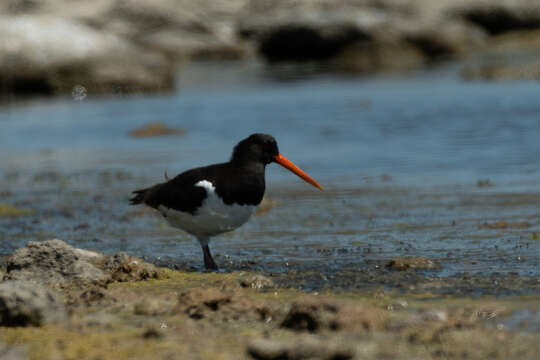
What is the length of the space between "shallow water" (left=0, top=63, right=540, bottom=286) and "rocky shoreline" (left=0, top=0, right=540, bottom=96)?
79.4 inches

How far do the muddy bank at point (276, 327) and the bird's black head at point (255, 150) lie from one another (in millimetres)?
1517

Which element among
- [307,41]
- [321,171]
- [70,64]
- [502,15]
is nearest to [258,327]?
[321,171]

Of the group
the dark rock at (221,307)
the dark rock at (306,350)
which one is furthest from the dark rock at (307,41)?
the dark rock at (306,350)

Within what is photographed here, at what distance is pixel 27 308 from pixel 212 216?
2.08 metres

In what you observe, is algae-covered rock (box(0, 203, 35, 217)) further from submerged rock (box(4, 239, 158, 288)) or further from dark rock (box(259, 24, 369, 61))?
dark rock (box(259, 24, 369, 61))

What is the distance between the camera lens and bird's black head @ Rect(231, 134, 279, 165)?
6930 millimetres

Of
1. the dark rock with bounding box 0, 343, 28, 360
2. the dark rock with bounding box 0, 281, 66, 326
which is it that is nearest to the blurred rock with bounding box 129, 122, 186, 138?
the dark rock with bounding box 0, 281, 66, 326

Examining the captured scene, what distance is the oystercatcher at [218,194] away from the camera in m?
6.61

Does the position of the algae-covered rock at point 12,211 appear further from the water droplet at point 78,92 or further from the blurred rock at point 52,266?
the water droplet at point 78,92

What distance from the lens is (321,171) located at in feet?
39.7

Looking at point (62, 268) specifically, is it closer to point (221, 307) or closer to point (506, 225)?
point (221, 307)

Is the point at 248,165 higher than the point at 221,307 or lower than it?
higher

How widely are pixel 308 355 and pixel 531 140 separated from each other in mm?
10569

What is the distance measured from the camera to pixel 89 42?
26.4m
